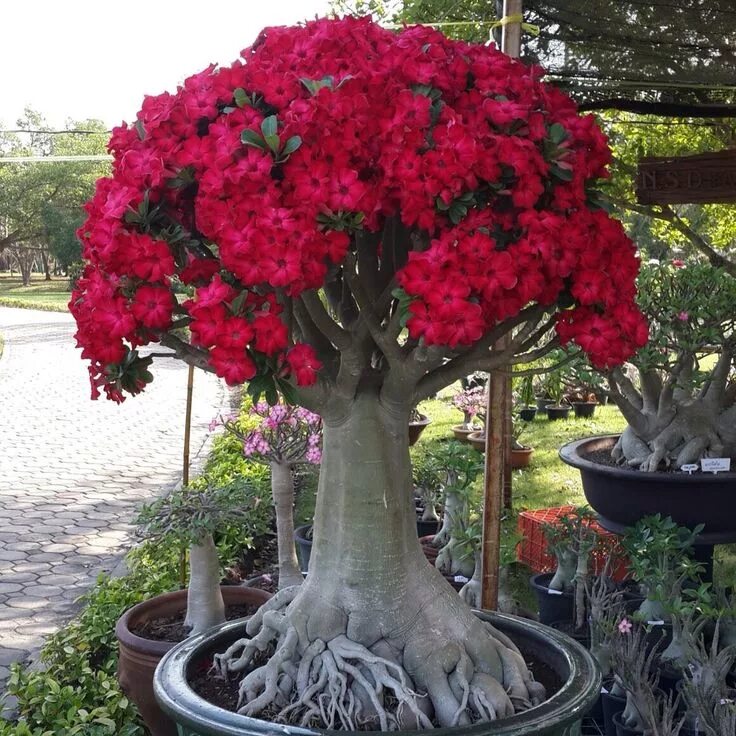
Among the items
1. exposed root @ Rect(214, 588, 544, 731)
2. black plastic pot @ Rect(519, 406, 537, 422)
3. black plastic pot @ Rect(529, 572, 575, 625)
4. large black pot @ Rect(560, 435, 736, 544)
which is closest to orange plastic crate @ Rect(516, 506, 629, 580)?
black plastic pot @ Rect(529, 572, 575, 625)

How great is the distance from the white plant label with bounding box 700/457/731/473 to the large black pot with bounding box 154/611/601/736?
4.83 feet

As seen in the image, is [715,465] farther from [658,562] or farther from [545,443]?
[545,443]

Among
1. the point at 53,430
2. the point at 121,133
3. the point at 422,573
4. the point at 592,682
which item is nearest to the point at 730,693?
the point at 592,682

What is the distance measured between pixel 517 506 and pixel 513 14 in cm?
435

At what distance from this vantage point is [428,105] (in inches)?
72.1

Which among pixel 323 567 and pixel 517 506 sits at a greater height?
pixel 323 567

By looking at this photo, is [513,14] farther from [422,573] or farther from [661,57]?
[422,573]

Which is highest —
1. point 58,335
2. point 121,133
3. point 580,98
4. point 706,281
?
point 580,98

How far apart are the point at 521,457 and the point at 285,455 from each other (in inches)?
172

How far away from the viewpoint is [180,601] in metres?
3.55

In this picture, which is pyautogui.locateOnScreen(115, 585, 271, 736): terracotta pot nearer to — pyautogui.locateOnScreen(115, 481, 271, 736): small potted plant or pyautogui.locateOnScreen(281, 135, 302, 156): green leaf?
pyautogui.locateOnScreen(115, 481, 271, 736): small potted plant

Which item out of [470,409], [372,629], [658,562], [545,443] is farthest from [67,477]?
[372,629]

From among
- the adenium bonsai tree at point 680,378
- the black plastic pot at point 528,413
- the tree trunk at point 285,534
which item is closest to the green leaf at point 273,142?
the tree trunk at point 285,534

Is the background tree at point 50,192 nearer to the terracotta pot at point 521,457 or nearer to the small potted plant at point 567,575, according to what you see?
the terracotta pot at point 521,457
